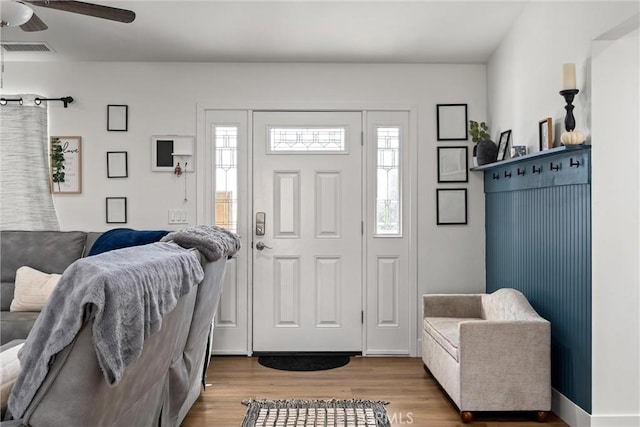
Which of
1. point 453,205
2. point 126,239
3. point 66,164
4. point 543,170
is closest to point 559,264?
point 543,170

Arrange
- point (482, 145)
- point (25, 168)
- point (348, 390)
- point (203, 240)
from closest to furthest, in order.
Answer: point (203, 240) → point (348, 390) → point (482, 145) → point (25, 168)

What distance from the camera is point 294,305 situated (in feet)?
15.4

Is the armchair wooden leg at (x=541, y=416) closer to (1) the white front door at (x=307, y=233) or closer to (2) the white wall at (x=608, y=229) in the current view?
(2) the white wall at (x=608, y=229)

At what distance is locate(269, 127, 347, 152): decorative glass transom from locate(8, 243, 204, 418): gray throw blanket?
308 cm

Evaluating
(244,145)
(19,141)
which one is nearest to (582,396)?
(244,145)

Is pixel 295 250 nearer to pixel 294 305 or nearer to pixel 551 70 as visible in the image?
pixel 294 305

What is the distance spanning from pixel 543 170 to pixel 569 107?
51 centimetres

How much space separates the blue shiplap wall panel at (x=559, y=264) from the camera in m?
2.98

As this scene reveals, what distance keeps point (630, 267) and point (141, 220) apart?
352cm

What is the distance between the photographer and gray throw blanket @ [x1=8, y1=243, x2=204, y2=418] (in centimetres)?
146

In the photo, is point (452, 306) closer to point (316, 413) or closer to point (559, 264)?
point (559, 264)

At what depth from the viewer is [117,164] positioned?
466 cm

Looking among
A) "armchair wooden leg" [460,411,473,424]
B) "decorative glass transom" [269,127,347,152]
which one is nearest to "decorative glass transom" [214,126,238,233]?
"decorative glass transom" [269,127,347,152]

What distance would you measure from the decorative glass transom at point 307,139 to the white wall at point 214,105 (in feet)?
0.67
